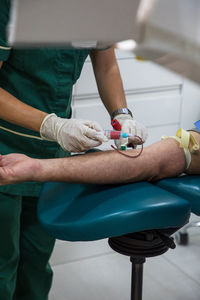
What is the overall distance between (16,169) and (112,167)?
0.30 meters

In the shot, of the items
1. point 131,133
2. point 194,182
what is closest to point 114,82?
point 131,133

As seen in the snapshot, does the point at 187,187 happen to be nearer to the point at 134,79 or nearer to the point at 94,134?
the point at 94,134

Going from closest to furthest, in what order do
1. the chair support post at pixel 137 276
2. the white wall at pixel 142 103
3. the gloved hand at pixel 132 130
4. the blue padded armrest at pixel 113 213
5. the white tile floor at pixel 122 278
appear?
the blue padded armrest at pixel 113 213, the chair support post at pixel 137 276, the gloved hand at pixel 132 130, the white tile floor at pixel 122 278, the white wall at pixel 142 103

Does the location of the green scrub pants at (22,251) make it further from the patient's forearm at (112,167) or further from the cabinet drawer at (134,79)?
the cabinet drawer at (134,79)

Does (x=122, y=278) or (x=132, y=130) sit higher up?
(x=132, y=130)

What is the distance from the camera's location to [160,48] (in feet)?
1.84

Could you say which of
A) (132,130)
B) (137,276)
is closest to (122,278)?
(137,276)

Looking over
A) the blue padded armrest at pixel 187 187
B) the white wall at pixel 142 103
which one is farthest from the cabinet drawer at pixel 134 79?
the blue padded armrest at pixel 187 187

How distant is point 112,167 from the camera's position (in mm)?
1454

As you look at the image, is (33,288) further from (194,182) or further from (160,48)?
(160,48)

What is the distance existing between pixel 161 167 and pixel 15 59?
637 mm

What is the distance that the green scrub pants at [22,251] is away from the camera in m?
1.74

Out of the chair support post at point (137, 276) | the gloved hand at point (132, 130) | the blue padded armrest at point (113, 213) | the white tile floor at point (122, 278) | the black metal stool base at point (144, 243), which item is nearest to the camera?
the blue padded armrest at point (113, 213)

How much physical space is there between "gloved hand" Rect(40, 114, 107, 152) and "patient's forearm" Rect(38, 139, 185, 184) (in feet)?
0.16
